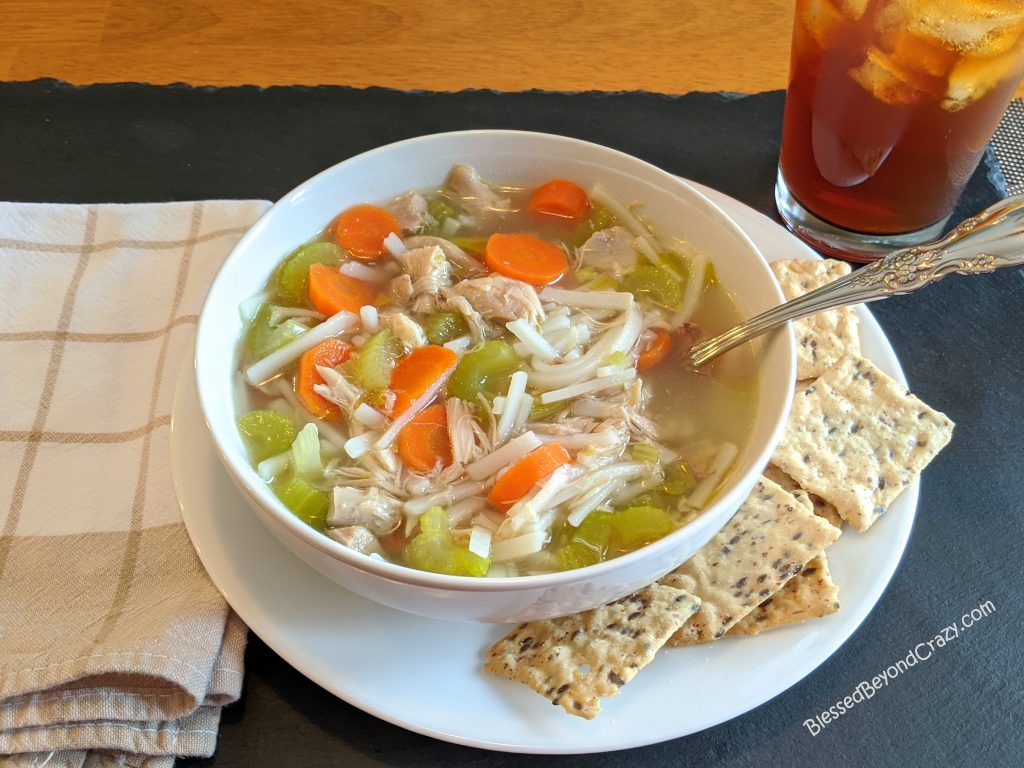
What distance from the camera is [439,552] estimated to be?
1.65 metres

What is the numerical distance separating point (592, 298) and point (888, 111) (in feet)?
2.82

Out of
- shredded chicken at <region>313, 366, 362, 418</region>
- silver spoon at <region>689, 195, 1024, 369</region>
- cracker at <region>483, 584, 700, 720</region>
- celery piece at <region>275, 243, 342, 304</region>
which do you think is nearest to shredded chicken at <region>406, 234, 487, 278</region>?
celery piece at <region>275, 243, 342, 304</region>

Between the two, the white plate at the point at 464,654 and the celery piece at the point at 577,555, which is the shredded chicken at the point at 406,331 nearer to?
the white plate at the point at 464,654

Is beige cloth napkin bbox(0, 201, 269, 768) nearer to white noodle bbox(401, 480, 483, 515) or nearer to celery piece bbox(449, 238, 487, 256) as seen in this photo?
white noodle bbox(401, 480, 483, 515)

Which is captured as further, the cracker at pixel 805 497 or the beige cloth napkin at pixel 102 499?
the cracker at pixel 805 497

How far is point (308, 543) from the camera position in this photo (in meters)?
1.51

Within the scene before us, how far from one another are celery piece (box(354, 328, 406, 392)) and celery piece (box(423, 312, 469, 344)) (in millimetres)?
79

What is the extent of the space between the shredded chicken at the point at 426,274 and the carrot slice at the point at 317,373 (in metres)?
0.21

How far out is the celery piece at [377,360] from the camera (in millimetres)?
1951

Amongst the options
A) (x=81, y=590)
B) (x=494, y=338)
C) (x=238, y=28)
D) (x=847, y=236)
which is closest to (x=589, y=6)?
(x=238, y=28)

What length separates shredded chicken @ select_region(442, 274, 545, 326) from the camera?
2.06 meters

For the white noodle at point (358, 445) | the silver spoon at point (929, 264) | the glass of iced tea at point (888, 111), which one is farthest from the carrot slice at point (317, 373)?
the glass of iced tea at point (888, 111)

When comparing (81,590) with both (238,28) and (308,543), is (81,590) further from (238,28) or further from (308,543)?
(238,28)

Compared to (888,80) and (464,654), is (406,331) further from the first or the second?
(888,80)
